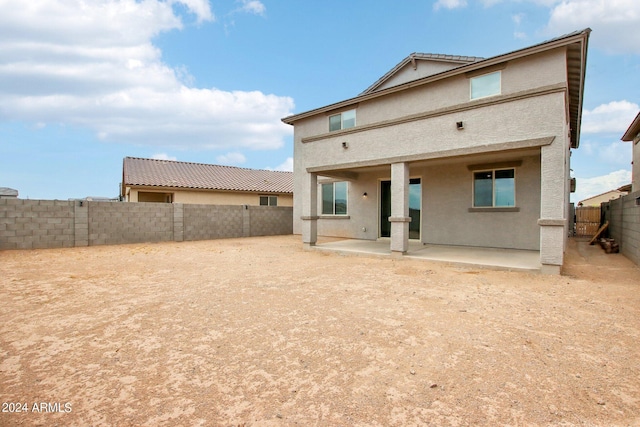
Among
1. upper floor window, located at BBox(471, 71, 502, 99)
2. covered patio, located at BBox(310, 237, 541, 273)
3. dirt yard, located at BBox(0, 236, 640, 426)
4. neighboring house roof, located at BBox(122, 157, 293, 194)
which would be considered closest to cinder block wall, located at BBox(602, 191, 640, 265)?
covered patio, located at BBox(310, 237, 541, 273)

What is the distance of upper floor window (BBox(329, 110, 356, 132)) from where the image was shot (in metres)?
12.9

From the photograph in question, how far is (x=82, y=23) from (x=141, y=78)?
801 centimetres

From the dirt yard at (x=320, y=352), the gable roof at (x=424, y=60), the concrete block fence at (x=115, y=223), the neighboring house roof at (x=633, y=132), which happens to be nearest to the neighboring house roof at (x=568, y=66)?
the gable roof at (x=424, y=60)

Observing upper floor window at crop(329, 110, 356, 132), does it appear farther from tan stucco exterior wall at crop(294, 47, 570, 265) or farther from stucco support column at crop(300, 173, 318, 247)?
stucco support column at crop(300, 173, 318, 247)

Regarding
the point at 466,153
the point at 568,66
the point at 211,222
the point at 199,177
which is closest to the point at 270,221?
the point at 211,222

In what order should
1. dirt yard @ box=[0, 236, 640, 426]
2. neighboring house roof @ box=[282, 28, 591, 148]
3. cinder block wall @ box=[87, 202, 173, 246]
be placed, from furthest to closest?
1. cinder block wall @ box=[87, 202, 173, 246]
2. neighboring house roof @ box=[282, 28, 591, 148]
3. dirt yard @ box=[0, 236, 640, 426]

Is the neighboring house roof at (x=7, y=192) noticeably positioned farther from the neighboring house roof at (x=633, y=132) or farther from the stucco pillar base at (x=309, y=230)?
the neighboring house roof at (x=633, y=132)

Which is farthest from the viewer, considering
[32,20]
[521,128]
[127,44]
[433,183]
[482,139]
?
[127,44]

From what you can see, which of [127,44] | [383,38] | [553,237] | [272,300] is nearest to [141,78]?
[127,44]

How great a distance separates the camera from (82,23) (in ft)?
30.7

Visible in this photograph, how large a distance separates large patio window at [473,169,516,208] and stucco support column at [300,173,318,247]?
531 cm

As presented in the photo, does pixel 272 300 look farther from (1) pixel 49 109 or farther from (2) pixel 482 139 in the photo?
(1) pixel 49 109

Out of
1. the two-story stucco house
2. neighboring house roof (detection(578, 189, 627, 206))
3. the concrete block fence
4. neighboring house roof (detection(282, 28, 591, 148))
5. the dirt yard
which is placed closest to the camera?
the dirt yard

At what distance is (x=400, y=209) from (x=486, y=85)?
190 inches
